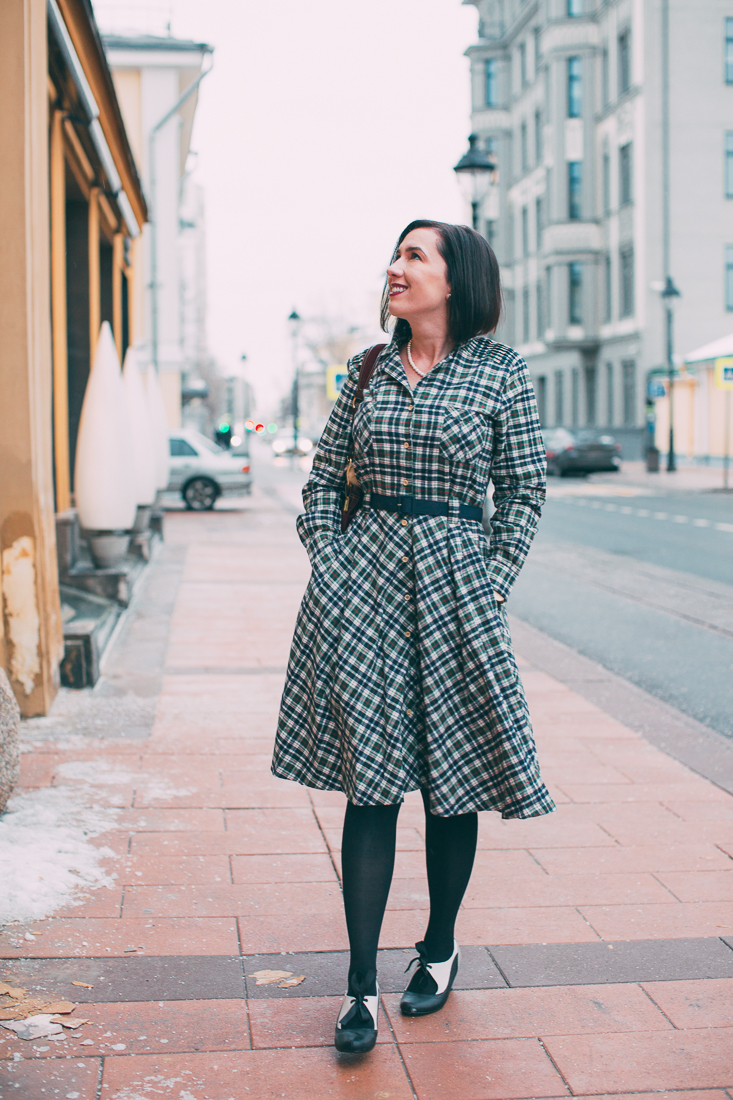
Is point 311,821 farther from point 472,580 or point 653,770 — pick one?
point 472,580

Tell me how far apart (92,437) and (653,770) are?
5246mm

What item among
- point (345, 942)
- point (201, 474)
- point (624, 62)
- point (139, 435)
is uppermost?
point (624, 62)

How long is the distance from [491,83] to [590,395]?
1865 cm

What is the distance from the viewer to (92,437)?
30.0 ft

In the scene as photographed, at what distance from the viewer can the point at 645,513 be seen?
71.1ft

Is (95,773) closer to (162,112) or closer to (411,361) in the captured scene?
(411,361)

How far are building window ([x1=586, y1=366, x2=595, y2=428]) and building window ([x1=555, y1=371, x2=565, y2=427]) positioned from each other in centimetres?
239

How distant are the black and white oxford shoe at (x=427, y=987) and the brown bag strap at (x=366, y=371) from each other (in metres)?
1.36

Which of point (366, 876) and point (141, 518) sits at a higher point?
point (141, 518)

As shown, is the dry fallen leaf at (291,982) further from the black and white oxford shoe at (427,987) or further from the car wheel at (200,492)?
the car wheel at (200,492)

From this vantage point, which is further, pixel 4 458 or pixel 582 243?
pixel 582 243

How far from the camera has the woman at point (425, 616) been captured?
2.88 metres

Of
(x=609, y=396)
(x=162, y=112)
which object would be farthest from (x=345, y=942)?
(x=609, y=396)

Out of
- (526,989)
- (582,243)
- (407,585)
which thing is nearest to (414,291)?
(407,585)
